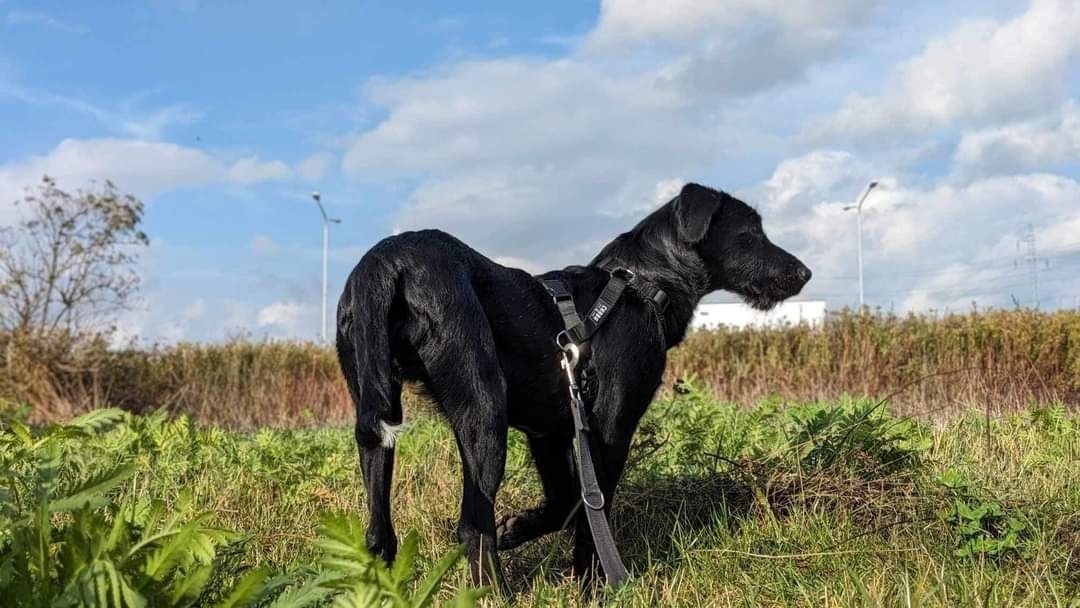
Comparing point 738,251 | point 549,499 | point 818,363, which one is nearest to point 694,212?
point 738,251

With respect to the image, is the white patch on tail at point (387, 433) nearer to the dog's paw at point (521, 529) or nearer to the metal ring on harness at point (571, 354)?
the metal ring on harness at point (571, 354)

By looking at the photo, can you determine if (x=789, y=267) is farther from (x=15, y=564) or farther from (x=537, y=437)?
(x=15, y=564)

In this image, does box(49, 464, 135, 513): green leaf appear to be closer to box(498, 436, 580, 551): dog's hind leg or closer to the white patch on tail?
the white patch on tail

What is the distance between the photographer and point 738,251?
4.03 metres

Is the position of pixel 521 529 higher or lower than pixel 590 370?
lower

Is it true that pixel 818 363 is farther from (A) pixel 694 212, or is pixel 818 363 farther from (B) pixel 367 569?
(B) pixel 367 569

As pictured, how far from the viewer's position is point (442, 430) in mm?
5684

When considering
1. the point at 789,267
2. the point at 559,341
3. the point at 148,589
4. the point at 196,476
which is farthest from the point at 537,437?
the point at 196,476

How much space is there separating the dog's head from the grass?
33.4 inches

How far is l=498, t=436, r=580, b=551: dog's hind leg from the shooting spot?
3.64 m

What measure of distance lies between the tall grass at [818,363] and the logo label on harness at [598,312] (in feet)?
26.7

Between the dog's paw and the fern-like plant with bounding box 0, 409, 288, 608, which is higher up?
the fern-like plant with bounding box 0, 409, 288, 608

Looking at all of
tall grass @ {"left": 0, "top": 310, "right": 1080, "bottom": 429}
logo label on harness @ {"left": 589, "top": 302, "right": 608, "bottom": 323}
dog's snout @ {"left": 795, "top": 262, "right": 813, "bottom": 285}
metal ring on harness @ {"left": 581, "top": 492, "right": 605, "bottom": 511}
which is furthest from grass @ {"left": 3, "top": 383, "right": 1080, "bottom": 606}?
tall grass @ {"left": 0, "top": 310, "right": 1080, "bottom": 429}

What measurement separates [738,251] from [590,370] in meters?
1.07
